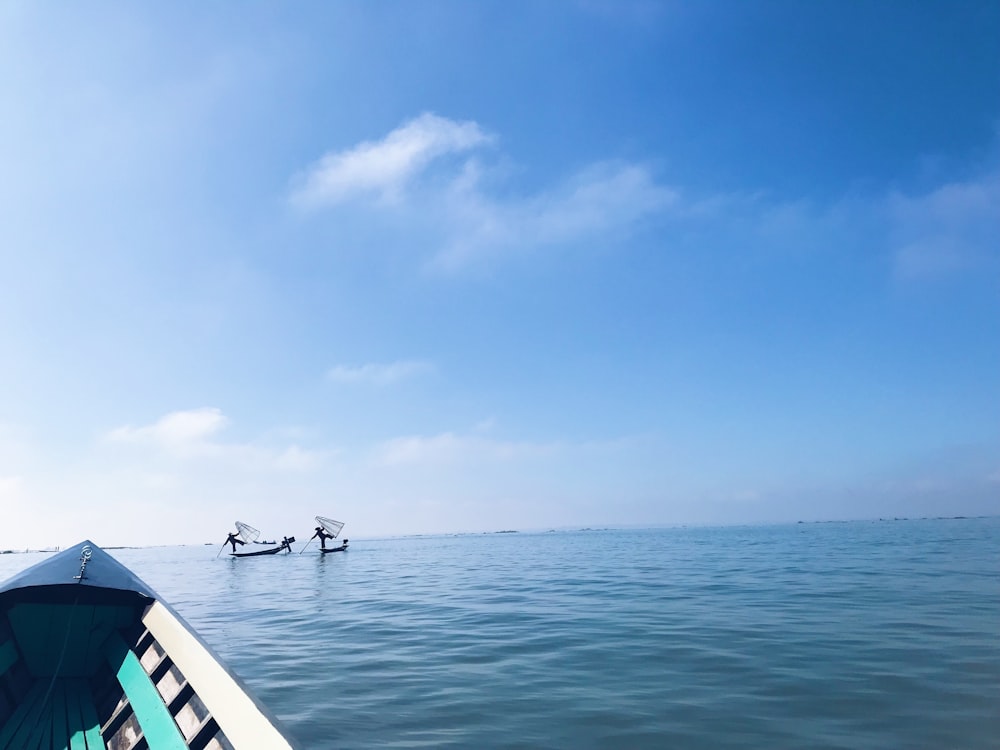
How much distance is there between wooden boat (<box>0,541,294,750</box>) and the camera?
454cm

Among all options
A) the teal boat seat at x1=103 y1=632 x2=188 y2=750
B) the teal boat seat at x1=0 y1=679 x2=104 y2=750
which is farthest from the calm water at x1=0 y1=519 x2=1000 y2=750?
the teal boat seat at x1=0 y1=679 x2=104 y2=750

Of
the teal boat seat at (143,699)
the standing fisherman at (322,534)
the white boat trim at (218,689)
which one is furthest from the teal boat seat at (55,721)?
the standing fisherman at (322,534)

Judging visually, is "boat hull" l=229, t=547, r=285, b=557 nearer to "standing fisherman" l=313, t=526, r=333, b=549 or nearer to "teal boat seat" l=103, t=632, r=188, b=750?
"standing fisherman" l=313, t=526, r=333, b=549

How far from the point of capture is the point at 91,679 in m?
7.54

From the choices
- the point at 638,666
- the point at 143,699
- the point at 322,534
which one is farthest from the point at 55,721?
the point at 322,534

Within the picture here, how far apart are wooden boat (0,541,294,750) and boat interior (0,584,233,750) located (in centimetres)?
1

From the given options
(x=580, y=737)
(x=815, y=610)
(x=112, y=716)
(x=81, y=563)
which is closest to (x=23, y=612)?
(x=81, y=563)

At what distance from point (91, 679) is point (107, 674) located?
0.45 meters

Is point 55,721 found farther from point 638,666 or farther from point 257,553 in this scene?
point 257,553

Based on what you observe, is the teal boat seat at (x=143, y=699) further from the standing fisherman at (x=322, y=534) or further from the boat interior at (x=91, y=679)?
the standing fisherman at (x=322, y=534)

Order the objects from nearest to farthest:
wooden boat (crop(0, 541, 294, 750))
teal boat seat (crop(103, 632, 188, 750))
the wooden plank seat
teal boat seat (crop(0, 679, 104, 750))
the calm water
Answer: wooden boat (crop(0, 541, 294, 750)) < teal boat seat (crop(103, 632, 188, 750)) < the wooden plank seat < teal boat seat (crop(0, 679, 104, 750)) < the calm water

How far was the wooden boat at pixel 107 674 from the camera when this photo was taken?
4.54 m

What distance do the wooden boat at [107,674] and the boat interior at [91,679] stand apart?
13 mm

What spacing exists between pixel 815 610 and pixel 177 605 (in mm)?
22239
